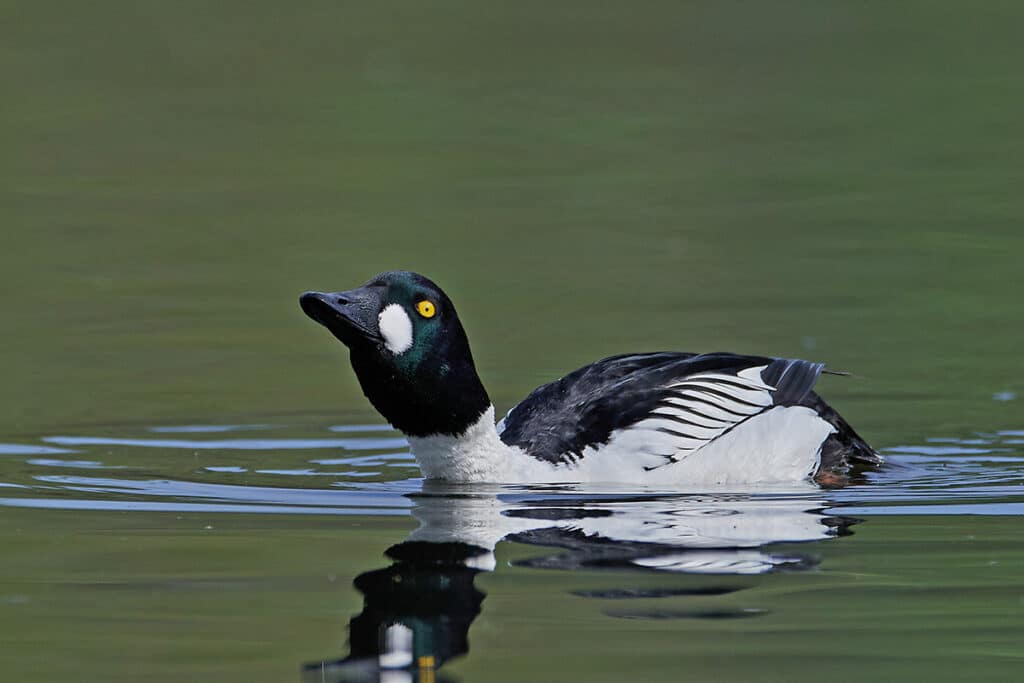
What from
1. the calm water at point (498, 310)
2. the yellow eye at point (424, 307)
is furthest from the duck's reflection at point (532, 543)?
the yellow eye at point (424, 307)

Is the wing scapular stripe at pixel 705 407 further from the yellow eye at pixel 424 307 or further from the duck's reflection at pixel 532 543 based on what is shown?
the yellow eye at pixel 424 307

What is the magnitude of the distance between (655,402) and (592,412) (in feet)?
1.02

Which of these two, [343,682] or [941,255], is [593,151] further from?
[343,682]

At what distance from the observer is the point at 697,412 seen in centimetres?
929

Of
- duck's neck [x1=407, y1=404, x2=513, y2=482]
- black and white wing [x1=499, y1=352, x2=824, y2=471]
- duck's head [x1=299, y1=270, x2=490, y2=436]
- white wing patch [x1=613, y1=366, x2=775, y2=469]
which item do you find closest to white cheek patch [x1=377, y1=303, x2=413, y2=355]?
duck's head [x1=299, y1=270, x2=490, y2=436]

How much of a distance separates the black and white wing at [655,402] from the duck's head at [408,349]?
509 millimetres

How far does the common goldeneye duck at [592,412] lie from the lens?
8.52 metres

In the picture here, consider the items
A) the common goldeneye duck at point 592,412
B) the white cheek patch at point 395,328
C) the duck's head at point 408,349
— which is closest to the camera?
the duck's head at point 408,349

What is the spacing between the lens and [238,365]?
1217cm

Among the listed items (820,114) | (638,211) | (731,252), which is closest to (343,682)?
(731,252)

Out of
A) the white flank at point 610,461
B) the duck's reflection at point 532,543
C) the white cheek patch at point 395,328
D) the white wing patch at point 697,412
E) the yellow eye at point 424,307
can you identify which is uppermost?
the yellow eye at point 424,307

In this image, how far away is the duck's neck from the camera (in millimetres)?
9000

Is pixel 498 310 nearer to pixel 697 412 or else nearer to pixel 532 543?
pixel 697 412

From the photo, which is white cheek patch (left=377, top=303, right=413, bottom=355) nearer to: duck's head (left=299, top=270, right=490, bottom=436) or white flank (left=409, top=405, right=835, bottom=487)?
duck's head (left=299, top=270, right=490, bottom=436)
